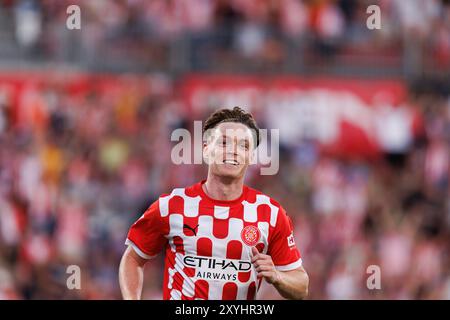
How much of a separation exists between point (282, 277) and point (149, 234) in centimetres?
79

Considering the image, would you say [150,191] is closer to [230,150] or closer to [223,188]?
[223,188]

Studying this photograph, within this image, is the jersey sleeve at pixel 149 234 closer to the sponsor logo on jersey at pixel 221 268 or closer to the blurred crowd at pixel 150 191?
the sponsor logo on jersey at pixel 221 268

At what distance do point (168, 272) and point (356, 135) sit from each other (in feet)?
38.1

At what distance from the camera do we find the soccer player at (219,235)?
6.41 meters

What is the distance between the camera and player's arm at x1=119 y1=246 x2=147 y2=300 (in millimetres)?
6500

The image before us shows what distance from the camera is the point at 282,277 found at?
632cm

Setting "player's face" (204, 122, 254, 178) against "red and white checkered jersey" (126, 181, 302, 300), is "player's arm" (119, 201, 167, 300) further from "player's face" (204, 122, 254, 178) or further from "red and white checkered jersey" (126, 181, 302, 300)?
"player's face" (204, 122, 254, 178)

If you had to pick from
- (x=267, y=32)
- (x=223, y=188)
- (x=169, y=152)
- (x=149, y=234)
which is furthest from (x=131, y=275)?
(x=267, y=32)

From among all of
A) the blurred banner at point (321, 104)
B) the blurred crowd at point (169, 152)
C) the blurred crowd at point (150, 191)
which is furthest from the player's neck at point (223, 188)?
the blurred banner at point (321, 104)

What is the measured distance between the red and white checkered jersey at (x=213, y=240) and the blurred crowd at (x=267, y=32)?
38.3 ft

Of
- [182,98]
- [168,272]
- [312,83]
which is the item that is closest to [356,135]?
[312,83]

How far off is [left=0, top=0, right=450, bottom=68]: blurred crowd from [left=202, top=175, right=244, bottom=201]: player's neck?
38.4ft

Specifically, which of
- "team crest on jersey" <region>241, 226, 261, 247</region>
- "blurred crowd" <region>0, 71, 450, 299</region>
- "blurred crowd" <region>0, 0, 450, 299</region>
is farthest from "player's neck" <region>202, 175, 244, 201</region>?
"blurred crowd" <region>0, 71, 450, 299</region>
